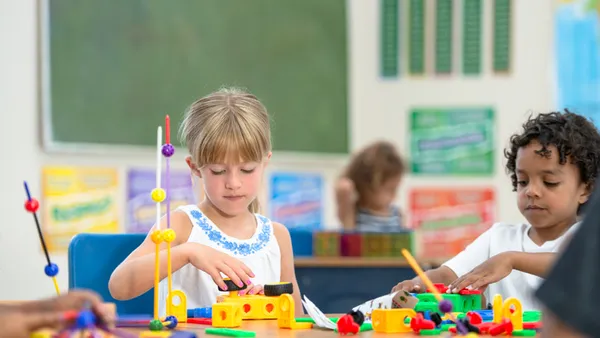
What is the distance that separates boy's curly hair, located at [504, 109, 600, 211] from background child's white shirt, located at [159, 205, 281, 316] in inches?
25.6

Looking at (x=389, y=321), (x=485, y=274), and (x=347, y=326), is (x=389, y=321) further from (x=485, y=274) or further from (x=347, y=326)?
(x=485, y=274)

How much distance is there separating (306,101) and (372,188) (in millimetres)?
629

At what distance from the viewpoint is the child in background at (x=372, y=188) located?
16.8 feet

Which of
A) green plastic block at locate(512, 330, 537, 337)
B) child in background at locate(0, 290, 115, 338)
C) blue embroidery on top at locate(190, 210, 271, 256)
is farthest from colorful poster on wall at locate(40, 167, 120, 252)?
child in background at locate(0, 290, 115, 338)

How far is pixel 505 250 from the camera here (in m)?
2.16

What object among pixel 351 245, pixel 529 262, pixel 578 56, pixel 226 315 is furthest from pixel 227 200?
pixel 578 56

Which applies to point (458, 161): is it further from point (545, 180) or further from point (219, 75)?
point (545, 180)

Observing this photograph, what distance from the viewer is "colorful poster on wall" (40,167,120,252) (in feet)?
12.3

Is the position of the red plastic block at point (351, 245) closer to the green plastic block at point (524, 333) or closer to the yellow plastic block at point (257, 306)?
the yellow plastic block at point (257, 306)

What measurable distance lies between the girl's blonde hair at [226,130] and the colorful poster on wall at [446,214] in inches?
146

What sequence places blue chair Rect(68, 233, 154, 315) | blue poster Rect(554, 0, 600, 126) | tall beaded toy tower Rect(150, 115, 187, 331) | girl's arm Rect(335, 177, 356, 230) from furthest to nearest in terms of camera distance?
blue poster Rect(554, 0, 600, 126) → girl's arm Rect(335, 177, 356, 230) → blue chair Rect(68, 233, 154, 315) → tall beaded toy tower Rect(150, 115, 187, 331)

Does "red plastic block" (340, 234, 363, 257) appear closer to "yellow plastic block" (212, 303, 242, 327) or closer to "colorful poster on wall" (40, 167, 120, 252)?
"colorful poster on wall" (40, 167, 120, 252)

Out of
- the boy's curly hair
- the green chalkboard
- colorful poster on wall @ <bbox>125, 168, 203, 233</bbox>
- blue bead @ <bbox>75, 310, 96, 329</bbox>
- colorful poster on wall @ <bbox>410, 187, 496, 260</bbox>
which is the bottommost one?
colorful poster on wall @ <bbox>410, 187, 496, 260</bbox>

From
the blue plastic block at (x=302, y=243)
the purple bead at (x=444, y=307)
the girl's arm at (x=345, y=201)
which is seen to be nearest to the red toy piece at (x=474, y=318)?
the purple bead at (x=444, y=307)
